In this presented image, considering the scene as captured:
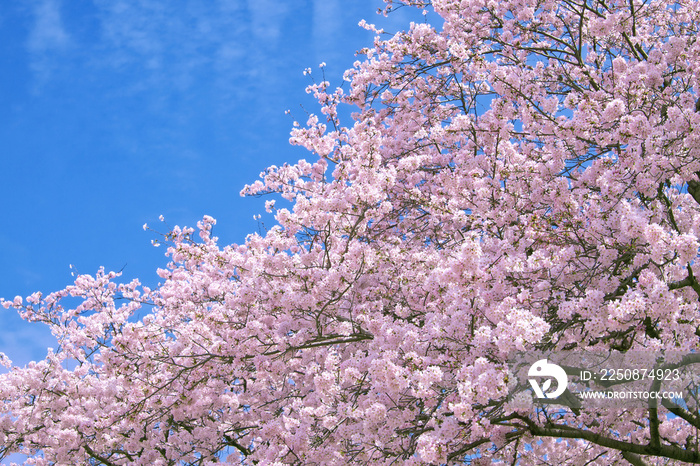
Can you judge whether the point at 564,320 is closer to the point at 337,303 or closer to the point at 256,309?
the point at 337,303

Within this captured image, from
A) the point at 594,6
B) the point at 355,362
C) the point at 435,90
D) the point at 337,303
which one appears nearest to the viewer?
the point at 355,362

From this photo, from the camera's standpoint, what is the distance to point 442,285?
634 cm

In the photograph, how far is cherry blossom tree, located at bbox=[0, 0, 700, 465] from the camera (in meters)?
5.86

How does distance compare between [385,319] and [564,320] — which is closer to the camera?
[564,320]

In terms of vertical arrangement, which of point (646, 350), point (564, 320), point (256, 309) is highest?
point (256, 309)

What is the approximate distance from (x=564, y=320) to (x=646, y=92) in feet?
10.2

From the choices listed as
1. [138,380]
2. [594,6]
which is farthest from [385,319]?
[594,6]

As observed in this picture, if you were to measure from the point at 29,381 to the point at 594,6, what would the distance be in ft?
37.1

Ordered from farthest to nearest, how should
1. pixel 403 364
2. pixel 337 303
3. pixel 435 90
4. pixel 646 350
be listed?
pixel 435 90, pixel 337 303, pixel 403 364, pixel 646 350

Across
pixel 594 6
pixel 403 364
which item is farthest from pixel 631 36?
pixel 403 364

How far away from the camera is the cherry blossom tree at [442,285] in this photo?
19.2 ft

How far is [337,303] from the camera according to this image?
8.23m

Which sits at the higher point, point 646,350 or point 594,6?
point 594,6

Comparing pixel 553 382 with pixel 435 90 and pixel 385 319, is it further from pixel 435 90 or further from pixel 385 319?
pixel 435 90
